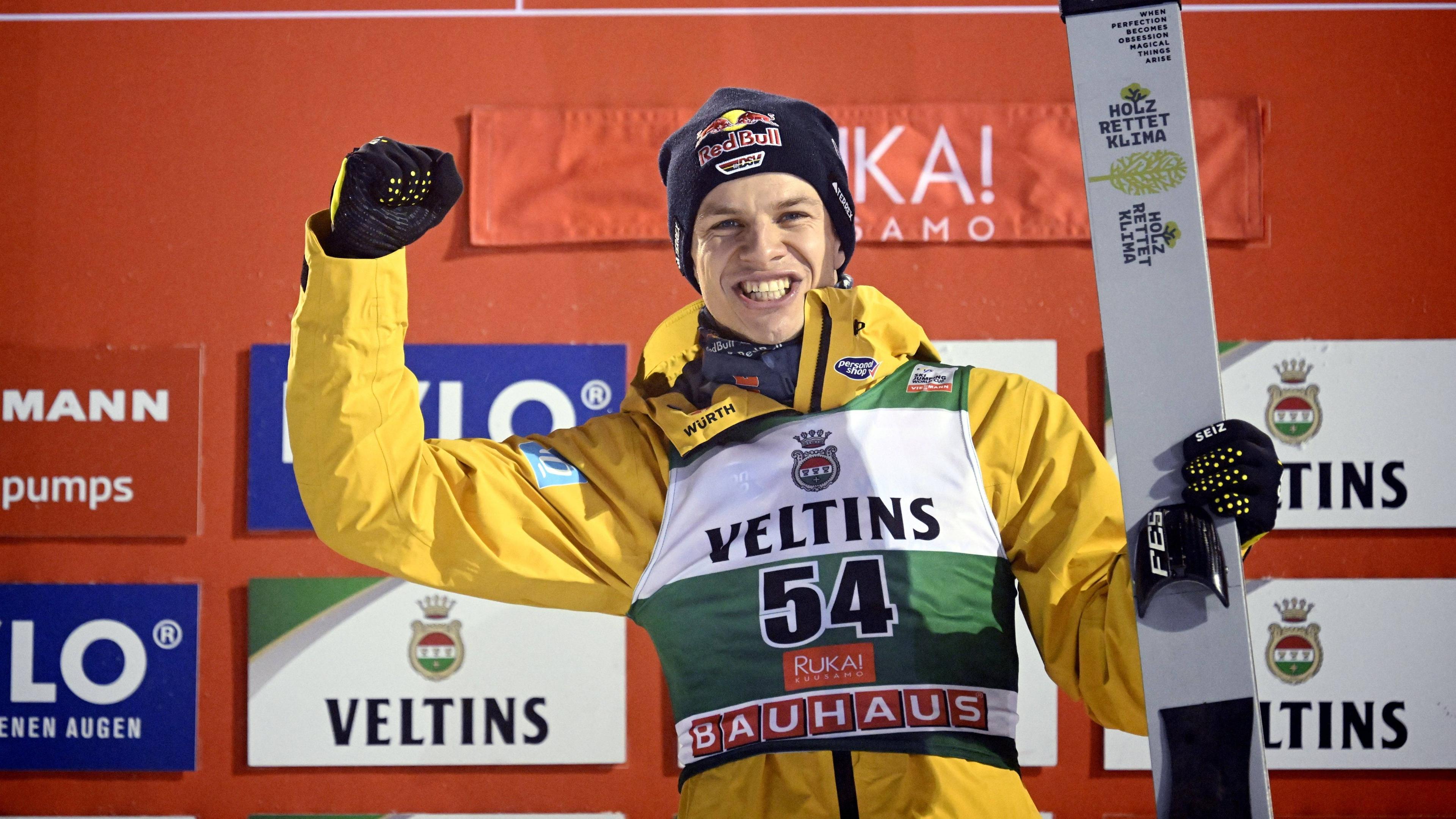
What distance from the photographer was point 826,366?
135cm

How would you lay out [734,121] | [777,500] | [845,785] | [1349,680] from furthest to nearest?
[1349,680], [734,121], [777,500], [845,785]

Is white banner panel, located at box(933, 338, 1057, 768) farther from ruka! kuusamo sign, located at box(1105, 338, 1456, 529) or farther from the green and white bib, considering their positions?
the green and white bib

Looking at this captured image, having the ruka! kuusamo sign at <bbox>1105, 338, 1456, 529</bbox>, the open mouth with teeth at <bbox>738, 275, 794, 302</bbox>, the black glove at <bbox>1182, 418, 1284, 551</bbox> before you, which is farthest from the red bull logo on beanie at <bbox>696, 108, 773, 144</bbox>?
the ruka! kuusamo sign at <bbox>1105, 338, 1456, 529</bbox>

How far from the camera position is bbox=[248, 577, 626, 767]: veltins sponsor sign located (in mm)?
2135

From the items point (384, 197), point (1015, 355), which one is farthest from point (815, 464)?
point (1015, 355)

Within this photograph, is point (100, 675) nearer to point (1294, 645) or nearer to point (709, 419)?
point (709, 419)

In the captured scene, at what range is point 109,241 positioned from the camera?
2.20 m

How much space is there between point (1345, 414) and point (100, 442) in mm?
2412

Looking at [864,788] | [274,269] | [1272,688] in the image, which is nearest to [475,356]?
[274,269]

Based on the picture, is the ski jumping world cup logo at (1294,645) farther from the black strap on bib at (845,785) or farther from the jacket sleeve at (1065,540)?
the black strap on bib at (845,785)

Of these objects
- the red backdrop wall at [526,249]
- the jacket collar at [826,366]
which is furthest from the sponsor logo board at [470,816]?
the jacket collar at [826,366]

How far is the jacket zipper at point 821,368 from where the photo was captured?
135 cm

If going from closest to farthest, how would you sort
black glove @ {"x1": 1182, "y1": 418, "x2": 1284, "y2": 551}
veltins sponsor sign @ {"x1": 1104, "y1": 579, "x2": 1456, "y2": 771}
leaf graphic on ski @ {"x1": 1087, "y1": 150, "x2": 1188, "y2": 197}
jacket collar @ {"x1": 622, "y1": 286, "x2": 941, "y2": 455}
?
black glove @ {"x1": 1182, "y1": 418, "x2": 1284, "y2": 551} → leaf graphic on ski @ {"x1": 1087, "y1": 150, "x2": 1188, "y2": 197} → jacket collar @ {"x1": 622, "y1": 286, "x2": 941, "y2": 455} → veltins sponsor sign @ {"x1": 1104, "y1": 579, "x2": 1456, "y2": 771}

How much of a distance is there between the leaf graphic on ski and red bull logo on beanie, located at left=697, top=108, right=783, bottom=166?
400mm
